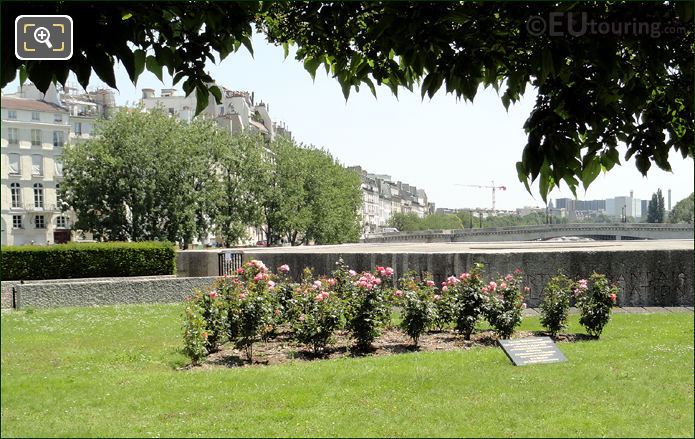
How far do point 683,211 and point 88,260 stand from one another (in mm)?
21526

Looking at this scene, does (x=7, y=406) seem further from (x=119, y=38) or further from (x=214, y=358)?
(x=214, y=358)

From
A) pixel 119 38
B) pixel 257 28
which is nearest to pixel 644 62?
pixel 257 28

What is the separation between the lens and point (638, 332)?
418 inches

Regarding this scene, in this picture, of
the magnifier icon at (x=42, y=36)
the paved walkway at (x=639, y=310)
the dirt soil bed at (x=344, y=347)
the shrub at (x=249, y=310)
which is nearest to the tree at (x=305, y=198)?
the paved walkway at (x=639, y=310)

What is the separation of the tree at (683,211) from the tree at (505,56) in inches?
10.4

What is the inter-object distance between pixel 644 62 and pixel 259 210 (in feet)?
137

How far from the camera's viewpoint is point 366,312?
9.88 meters

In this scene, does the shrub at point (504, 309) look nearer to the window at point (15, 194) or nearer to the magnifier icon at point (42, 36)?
the window at point (15, 194)

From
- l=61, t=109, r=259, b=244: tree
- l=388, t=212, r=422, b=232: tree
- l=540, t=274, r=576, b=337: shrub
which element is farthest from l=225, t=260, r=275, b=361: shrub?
l=388, t=212, r=422, b=232: tree

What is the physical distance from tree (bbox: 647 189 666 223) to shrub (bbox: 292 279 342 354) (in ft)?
22.4

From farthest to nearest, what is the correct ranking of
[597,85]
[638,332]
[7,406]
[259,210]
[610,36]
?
[259,210] → [638,332] → [597,85] → [610,36] → [7,406]

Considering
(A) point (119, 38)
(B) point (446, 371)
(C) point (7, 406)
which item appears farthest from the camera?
(B) point (446, 371)

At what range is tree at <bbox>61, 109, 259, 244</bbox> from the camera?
1403 inches

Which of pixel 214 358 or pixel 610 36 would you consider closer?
pixel 610 36
